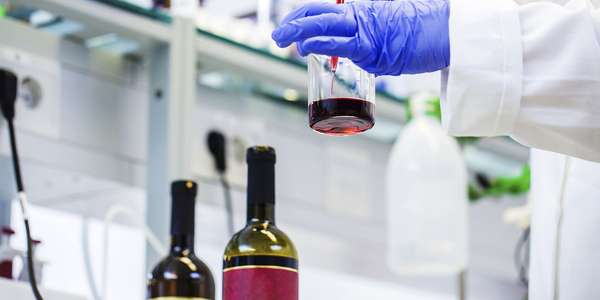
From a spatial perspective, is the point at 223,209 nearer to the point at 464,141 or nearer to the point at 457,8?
the point at 464,141

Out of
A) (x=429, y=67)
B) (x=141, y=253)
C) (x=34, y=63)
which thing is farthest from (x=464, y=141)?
(x=429, y=67)

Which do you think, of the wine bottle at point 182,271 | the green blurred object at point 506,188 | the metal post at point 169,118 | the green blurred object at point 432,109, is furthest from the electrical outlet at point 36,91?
the green blurred object at point 506,188

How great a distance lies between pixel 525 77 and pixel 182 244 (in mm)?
426

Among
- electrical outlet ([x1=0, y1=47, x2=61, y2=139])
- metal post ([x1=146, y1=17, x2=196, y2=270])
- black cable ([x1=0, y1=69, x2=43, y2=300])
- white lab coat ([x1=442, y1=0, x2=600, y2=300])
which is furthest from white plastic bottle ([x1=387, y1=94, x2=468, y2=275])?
white lab coat ([x1=442, y1=0, x2=600, y2=300])

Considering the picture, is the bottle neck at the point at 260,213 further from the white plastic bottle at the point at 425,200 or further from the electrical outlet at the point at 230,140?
the white plastic bottle at the point at 425,200

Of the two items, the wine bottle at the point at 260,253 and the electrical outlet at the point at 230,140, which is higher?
the electrical outlet at the point at 230,140

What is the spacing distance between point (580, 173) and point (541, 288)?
0.18m

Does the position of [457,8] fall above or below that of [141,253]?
above

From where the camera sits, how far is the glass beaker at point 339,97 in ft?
3.79

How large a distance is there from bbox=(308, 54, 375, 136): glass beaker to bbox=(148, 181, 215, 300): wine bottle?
180 mm

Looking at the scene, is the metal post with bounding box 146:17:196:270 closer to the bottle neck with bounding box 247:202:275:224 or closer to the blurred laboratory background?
the blurred laboratory background

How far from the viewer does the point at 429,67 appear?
1.20m

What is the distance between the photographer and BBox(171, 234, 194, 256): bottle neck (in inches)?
45.6

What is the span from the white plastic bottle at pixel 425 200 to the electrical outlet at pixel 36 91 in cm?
86
